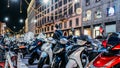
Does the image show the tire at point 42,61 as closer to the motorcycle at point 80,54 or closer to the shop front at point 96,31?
the motorcycle at point 80,54

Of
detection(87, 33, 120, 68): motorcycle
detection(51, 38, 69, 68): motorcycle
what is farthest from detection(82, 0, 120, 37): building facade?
detection(87, 33, 120, 68): motorcycle

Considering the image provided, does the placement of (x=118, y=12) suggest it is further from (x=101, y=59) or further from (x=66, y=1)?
(x=101, y=59)

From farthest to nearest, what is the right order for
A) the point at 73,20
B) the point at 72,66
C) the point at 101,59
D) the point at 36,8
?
the point at 36,8
the point at 73,20
the point at 72,66
the point at 101,59

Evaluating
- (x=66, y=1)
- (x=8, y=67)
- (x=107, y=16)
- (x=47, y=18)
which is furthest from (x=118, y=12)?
(x=47, y=18)

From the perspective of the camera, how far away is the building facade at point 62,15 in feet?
168

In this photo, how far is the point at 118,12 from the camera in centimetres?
3494

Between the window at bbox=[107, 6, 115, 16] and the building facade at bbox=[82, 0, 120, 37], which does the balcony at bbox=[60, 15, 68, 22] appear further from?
the window at bbox=[107, 6, 115, 16]

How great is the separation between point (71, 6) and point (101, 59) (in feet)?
159

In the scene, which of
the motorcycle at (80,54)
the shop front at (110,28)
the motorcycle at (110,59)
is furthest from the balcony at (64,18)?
the motorcycle at (110,59)

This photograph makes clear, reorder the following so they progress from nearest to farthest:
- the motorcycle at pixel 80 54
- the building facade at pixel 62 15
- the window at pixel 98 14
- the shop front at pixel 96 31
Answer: the motorcycle at pixel 80 54 < the window at pixel 98 14 < the shop front at pixel 96 31 < the building facade at pixel 62 15

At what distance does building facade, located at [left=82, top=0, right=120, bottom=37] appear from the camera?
35822mm

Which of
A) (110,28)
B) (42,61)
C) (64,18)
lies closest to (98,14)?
(110,28)

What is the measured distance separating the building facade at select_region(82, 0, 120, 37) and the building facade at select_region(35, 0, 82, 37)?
2.94m

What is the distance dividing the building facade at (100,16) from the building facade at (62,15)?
294cm
